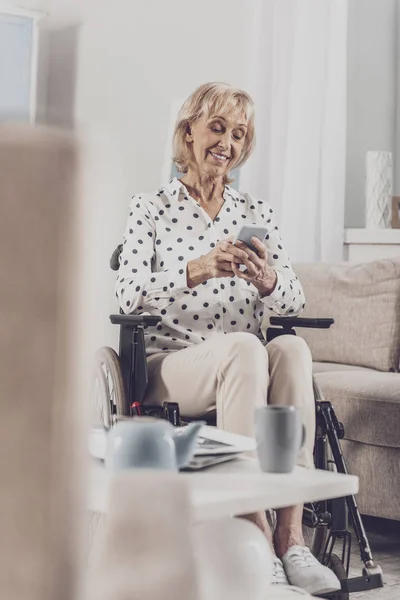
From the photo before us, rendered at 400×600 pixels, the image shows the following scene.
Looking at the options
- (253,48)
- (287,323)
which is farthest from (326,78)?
(287,323)

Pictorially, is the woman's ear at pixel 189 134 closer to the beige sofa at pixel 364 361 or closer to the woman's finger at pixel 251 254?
the woman's finger at pixel 251 254

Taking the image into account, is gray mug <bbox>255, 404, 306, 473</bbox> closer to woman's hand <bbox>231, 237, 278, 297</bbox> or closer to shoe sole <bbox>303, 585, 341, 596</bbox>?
shoe sole <bbox>303, 585, 341, 596</bbox>

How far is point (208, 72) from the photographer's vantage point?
14.5 ft

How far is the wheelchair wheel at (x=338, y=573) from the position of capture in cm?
207

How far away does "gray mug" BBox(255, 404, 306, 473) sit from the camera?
122 cm

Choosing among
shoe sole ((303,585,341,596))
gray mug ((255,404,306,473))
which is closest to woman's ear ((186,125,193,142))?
shoe sole ((303,585,341,596))

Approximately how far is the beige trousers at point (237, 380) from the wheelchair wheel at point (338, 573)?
27 centimetres

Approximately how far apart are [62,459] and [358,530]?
1.68 m

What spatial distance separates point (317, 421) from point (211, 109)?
899 millimetres

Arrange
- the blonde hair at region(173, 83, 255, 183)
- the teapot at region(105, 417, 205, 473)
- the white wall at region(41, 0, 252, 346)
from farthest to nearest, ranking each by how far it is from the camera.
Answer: the white wall at region(41, 0, 252, 346) < the blonde hair at region(173, 83, 255, 183) < the teapot at region(105, 417, 205, 473)

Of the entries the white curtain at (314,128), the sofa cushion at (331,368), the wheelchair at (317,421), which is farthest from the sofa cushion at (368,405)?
the white curtain at (314,128)

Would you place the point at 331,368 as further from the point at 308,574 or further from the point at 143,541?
the point at 143,541

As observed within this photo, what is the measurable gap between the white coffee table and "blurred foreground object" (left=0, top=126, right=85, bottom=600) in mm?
340

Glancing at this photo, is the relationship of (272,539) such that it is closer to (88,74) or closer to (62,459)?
(62,459)
